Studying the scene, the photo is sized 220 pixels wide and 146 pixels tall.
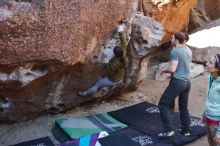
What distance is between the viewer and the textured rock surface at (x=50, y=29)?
487 cm

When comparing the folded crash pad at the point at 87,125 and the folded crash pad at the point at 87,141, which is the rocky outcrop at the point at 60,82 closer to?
the folded crash pad at the point at 87,125

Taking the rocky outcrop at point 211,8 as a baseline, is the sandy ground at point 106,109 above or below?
below

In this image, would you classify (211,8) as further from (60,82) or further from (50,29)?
(50,29)

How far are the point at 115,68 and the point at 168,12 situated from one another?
318cm

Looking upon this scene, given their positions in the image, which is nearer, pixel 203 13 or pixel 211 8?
pixel 203 13

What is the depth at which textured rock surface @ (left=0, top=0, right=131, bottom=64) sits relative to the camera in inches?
192

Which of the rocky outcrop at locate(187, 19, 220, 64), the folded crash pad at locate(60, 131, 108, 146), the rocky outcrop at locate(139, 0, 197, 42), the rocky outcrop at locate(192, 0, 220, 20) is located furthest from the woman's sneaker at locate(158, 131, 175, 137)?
the rocky outcrop at locate(192, 0, 220, 20)

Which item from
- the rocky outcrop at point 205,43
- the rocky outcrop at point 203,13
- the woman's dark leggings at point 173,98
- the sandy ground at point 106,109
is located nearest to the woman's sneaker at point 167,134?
the woman's dark leggings at point 173,98

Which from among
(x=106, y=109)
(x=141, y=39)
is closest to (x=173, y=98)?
(x=141, y=39)

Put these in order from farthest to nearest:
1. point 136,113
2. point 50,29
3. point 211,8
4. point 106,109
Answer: point 211,8 < point 106,109 < point 136,113 < point 50,29

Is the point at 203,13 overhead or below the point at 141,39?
below

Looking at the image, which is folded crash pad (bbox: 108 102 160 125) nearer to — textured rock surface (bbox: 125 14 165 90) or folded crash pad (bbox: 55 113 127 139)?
folded crash pad (bbox: 55 113 127 139)

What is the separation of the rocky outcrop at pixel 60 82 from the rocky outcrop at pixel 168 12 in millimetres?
1664

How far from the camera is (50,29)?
16.8 ft
